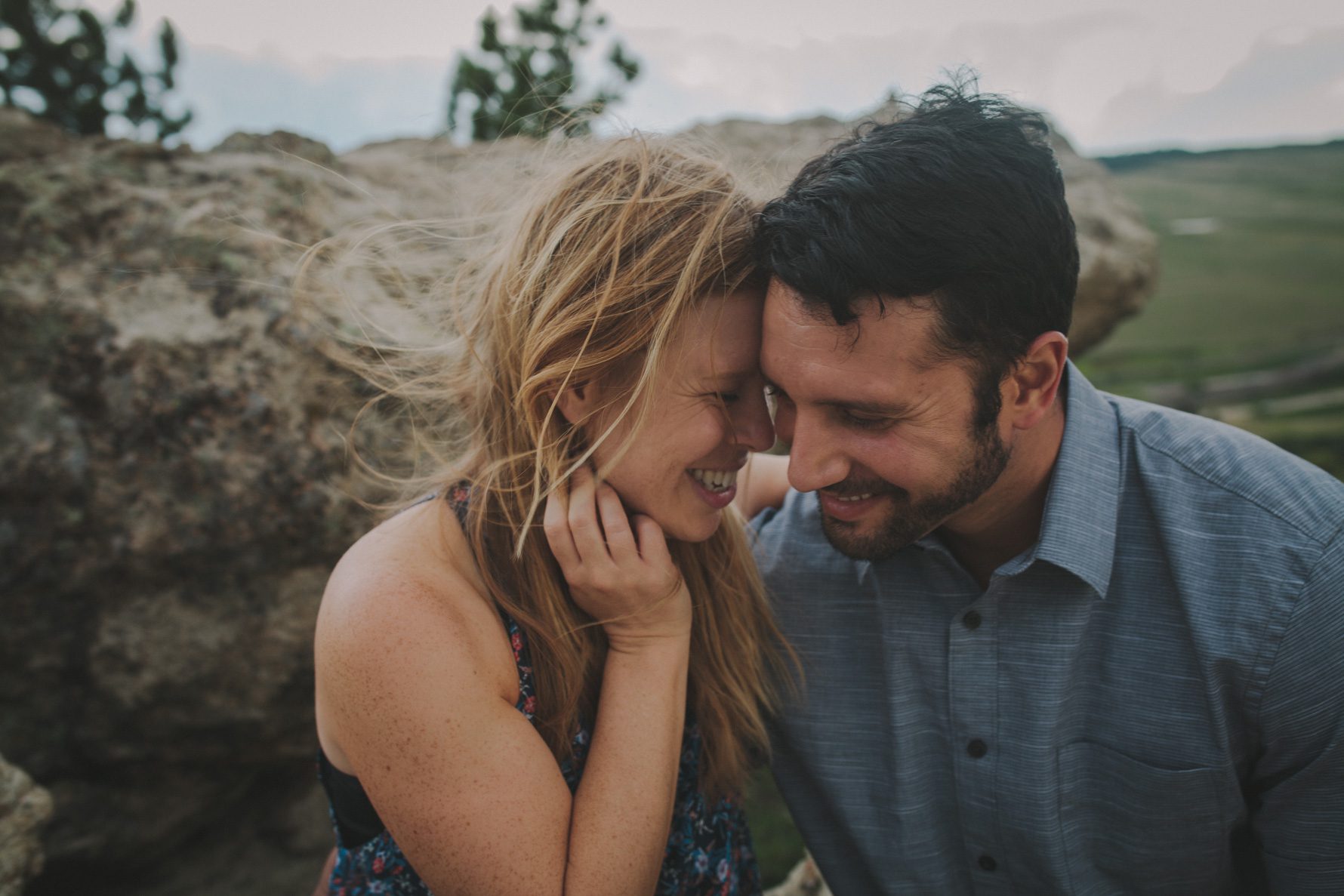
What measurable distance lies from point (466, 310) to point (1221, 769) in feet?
7.25

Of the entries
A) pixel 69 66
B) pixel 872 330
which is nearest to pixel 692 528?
pixel 872 330

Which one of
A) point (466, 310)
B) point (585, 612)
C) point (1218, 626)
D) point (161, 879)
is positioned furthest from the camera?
point (161, 879)

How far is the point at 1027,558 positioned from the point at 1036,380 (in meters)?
0.44

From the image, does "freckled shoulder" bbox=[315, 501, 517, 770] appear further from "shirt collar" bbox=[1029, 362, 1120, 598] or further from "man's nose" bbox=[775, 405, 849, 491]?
"shirt collar" bbox=[1029, 362, 1120, 598]

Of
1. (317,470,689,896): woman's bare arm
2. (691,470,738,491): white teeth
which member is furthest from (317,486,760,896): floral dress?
(691,470,738,491): white teeth

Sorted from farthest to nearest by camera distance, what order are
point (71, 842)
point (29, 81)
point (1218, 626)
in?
point (29, 81) → point (71, 842) → point (1218, 626)

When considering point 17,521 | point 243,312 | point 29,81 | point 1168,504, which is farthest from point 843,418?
point 29,81

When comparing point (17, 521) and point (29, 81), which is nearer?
point (17, 521)

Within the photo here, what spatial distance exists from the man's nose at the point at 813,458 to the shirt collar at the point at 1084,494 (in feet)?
1.69

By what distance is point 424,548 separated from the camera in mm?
1904

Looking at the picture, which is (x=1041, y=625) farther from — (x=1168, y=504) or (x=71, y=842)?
(x=71, y=842)

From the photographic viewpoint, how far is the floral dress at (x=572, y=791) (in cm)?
196

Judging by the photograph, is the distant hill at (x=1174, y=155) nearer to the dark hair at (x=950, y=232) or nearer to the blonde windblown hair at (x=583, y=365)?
the dark hair at (x=950, y=232)

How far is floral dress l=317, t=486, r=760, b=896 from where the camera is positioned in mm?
1963
